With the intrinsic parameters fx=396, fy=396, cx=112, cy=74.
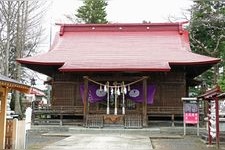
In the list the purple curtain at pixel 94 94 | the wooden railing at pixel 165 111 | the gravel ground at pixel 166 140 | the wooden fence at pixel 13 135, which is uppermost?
the purple curtain at pixel 94 94

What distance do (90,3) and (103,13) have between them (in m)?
2.04

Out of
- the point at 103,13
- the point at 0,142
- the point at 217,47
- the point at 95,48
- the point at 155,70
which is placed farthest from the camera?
the point at 103,13

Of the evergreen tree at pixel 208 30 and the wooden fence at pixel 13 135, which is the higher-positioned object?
the evergreen tree at pixel 208 30

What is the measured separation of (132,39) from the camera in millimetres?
24141

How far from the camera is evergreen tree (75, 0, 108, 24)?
46438mm

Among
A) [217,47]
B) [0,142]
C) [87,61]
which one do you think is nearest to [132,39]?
[87,61]

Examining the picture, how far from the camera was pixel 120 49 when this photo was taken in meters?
22.7

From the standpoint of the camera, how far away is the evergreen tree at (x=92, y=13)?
4644cm

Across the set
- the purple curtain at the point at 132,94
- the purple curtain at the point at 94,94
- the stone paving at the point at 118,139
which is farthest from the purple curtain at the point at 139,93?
the stone paving at the point at 118,139

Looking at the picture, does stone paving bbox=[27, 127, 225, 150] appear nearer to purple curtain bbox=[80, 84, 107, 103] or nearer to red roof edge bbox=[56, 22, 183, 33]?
purple curtain bbox=[80, 84, 107, 103]

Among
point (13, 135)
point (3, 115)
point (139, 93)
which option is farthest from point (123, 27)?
point (13, 135)

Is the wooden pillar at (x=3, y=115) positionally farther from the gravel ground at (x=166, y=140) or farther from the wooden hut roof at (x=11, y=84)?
the gravel ground at (x=166, y=140)

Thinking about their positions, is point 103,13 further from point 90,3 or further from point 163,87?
point 163,87

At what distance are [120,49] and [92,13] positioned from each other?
80.6ft
